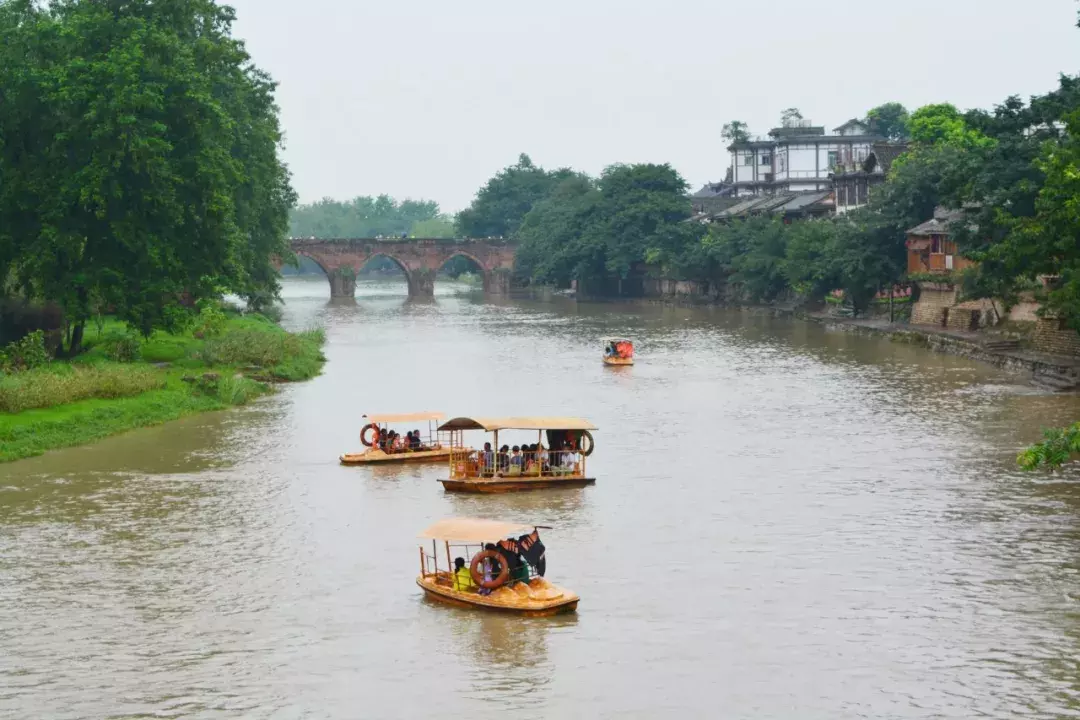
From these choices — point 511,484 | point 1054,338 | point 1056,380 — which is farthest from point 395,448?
point 1054,338

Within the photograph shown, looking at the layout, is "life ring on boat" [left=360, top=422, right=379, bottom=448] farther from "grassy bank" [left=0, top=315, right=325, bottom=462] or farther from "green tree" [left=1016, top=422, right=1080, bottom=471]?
"green tree" [left=1016, top=422, right=1080, bottom=471]

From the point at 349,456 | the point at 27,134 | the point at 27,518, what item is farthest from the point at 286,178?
the point at 27,518

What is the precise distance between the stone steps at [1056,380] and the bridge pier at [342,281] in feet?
288

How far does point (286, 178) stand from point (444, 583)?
194 feet

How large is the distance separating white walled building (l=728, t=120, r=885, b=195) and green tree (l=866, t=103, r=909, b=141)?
11.9 meters

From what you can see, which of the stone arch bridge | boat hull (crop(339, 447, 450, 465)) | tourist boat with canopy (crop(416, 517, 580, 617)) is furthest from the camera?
the stone arch bridge

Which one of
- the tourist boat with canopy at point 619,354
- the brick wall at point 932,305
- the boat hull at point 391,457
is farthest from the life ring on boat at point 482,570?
the brick wall at point 932,305

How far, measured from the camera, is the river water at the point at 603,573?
18906 mm

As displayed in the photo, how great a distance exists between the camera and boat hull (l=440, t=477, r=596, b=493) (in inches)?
1229

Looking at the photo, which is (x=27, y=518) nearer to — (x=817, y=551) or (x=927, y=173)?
(x=817, y=551)

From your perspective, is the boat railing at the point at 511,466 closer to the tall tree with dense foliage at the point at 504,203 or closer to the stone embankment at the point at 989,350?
the stone embankment at the point at 989,350

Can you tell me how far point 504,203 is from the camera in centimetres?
15000

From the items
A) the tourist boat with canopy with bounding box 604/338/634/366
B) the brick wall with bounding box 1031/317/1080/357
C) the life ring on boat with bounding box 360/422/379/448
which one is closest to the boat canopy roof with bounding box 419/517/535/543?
the life ring on boat with bounding box 360/422/379/448

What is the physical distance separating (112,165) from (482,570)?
2745cm
